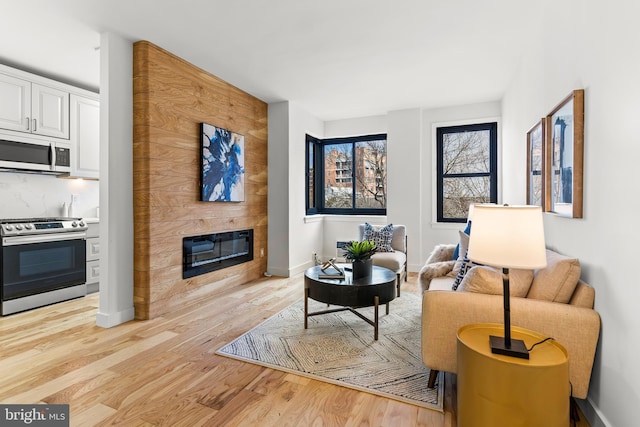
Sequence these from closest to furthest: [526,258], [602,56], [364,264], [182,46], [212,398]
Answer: [526,258] < [602,56] < [212,398] < [364,264] < [182,46]

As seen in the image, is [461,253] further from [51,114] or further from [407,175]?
[51,114]

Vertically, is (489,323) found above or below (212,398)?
above

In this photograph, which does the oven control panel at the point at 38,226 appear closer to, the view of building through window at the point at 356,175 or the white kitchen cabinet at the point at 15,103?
the white kitchen cabinet at the point at 15,103

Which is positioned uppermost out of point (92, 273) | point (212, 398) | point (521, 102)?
point (521, 102)

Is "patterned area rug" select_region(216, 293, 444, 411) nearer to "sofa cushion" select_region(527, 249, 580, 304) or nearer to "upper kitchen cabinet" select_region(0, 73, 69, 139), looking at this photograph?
"sofa cushion" select_region(527, 249, 580, 304)

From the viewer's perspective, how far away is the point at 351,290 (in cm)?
265

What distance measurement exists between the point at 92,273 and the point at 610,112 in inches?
192

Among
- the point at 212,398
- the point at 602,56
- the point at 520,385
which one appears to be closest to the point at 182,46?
the point at 212,398

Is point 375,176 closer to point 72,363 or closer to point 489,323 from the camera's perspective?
point 489,323

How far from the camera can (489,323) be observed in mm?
1746

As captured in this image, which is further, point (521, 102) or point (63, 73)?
point (63, 73)

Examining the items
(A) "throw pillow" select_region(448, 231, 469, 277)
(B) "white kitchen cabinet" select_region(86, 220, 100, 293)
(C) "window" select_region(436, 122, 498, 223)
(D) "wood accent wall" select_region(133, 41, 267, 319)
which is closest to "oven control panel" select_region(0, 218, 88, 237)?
(B) "white kitchen cabinet" select_region(86, 220, 100, 293)

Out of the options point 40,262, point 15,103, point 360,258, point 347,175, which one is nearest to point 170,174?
point 40,262

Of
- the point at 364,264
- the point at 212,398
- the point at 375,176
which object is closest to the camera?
the point at 212,398
